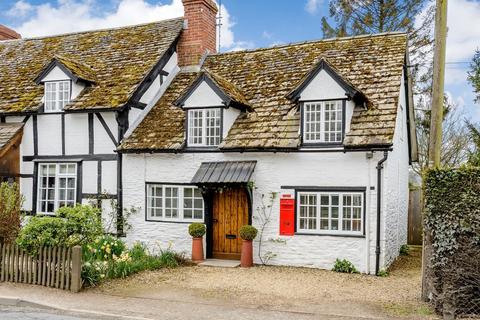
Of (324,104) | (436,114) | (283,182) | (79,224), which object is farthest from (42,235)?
(436,114)

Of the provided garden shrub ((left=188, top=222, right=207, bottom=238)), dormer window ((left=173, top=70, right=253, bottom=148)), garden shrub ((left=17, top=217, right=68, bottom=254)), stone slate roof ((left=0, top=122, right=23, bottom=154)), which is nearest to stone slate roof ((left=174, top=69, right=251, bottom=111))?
dormer window ((left=173, top=70, right=253, bottom=148))

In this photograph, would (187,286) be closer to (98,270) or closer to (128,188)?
(98,270)

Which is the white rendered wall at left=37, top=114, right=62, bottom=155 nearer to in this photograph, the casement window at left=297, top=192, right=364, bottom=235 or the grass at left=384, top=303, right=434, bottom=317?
the casement window at left=297, top=192, right=364, bottom=235

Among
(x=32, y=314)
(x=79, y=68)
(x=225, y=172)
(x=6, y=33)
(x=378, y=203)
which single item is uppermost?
(x=6, y=33)

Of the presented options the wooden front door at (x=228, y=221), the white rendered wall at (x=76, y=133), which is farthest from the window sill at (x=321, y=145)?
the white rendered wall at (x=76, y=133)

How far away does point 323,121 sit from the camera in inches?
572

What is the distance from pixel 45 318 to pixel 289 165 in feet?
25.9

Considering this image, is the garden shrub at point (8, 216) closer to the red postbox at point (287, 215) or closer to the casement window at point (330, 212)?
the red postbox at point (287, 215)

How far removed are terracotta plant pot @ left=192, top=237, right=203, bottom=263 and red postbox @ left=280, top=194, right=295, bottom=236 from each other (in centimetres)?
247

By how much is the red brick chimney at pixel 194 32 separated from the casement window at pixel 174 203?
5.61m

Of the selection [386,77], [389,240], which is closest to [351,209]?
[389,240]

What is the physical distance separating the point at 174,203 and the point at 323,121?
545 centimetres

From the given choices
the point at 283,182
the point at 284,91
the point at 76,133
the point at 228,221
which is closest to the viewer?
the point at 283,182

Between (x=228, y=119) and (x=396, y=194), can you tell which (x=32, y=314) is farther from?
(x=396, y=194)
